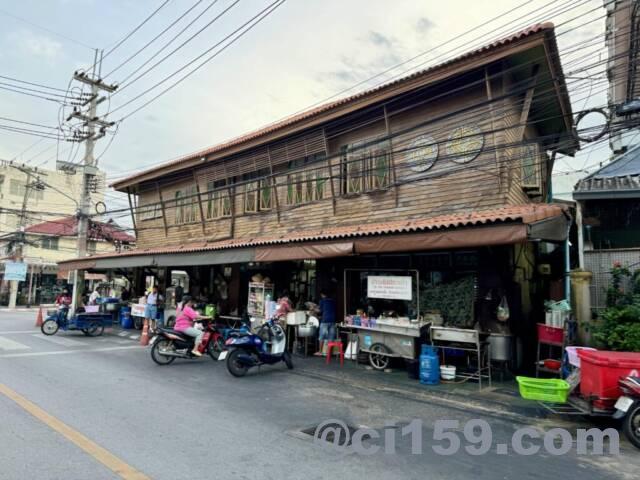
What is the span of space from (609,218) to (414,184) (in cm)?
527

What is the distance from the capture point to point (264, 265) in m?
14.5

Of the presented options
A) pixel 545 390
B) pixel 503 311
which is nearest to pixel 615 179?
pixel 503 311

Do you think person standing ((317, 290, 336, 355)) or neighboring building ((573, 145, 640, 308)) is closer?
neighboring building ((573, 145, 640, 308))

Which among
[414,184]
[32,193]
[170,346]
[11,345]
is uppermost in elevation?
[32,193]

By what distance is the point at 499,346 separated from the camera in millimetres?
8359

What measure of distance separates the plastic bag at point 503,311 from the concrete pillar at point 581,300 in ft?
4.33

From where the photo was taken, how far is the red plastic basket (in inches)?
321

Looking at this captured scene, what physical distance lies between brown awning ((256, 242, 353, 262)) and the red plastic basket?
423 cm

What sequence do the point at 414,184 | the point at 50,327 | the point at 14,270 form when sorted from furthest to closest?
the point at 14,270 → the point at 50,327 → the point at 414,184

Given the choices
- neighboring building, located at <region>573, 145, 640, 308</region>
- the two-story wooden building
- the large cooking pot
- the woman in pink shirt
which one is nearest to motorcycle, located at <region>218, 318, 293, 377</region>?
the woman in pink shirt

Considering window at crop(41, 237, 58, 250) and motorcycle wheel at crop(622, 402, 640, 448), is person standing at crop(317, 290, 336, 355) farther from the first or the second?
window at crop(41, 237, 58, 250)

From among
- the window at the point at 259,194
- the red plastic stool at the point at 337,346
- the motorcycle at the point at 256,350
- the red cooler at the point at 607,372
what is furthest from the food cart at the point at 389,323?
the window at the point at 259,194

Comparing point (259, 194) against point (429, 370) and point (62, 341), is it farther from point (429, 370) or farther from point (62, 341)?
point (429, 370)

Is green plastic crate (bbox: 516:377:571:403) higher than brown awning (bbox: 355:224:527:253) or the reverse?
the reverse
